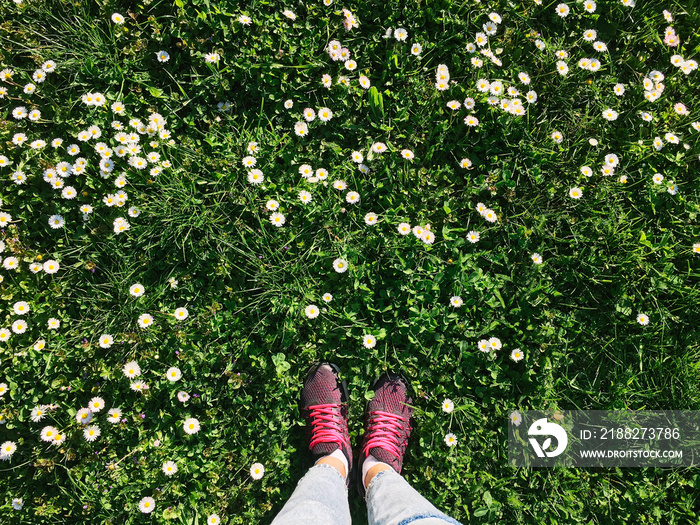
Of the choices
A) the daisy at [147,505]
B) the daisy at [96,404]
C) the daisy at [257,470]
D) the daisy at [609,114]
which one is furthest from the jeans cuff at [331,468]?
the daisy at [609,114]

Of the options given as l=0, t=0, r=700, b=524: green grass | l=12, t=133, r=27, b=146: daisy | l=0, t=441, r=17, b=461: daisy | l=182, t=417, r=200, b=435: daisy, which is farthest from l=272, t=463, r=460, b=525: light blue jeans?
l=12, t=133, r=27, b=146: daisy

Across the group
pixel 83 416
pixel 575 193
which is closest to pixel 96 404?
pixel 83 416

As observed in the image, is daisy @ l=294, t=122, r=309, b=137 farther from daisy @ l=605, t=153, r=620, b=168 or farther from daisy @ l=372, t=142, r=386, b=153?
daisy @ l=605, t=153, r=620, b=168

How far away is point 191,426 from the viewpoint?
2.36 metres

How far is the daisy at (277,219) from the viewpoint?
2.49m

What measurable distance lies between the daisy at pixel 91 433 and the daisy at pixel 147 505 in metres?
0.43

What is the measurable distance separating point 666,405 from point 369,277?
1943 mm

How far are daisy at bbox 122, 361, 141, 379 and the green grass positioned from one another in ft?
0.13

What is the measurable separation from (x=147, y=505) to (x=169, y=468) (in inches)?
8.5

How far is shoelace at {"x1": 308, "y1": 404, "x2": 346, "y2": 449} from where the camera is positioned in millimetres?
2391

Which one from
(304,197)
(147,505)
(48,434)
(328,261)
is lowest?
(147,505)

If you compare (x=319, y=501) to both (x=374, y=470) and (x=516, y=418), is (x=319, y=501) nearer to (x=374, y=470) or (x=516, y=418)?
(x=374, y=470)

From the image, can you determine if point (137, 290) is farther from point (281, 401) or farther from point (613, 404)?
point (613, 404)

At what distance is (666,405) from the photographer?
2.55 m
